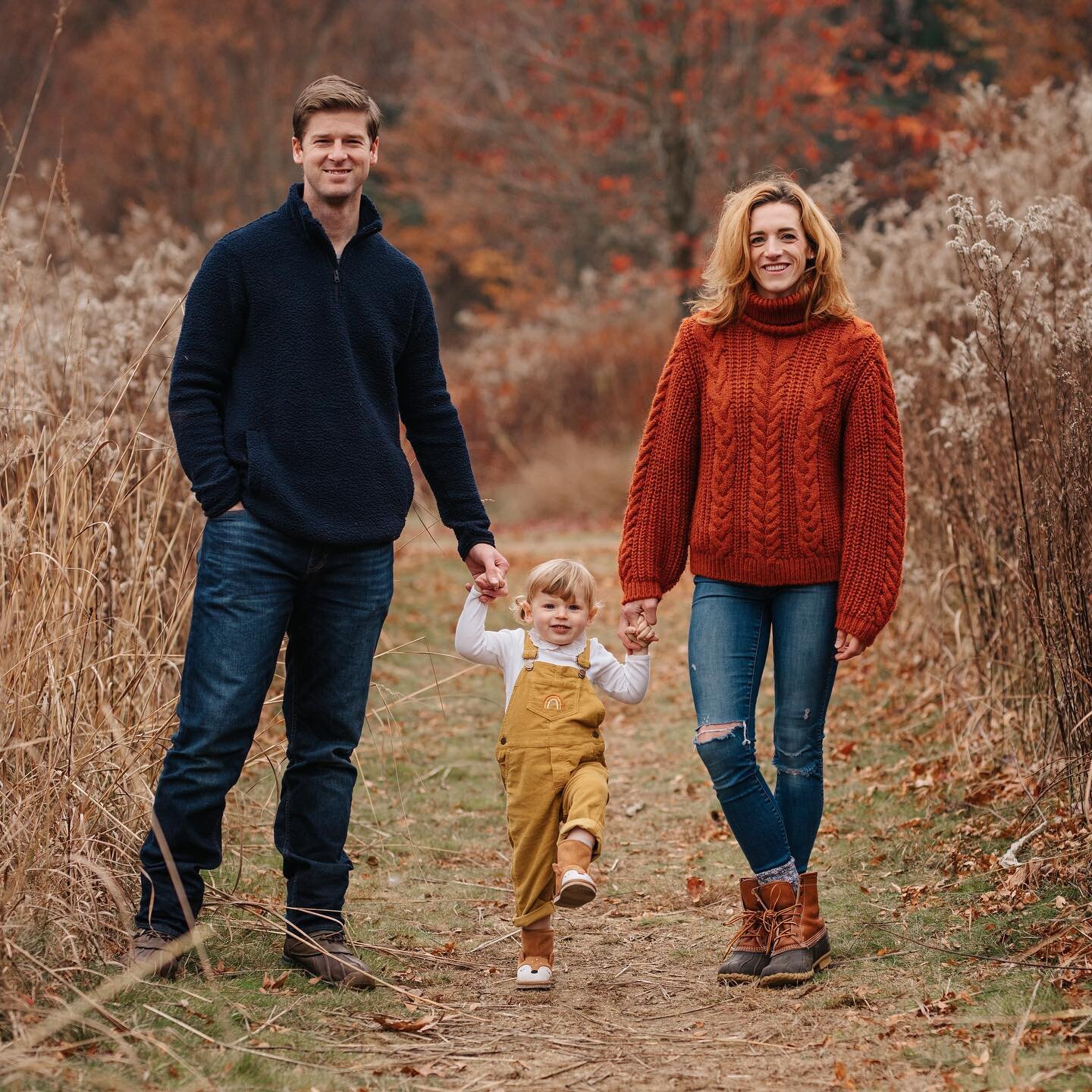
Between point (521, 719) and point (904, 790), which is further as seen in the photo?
point (904, 790)

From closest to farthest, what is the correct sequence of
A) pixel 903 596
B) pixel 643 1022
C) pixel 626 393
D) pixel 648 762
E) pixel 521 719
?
pixel 643 1022 → pixel 521 719 → pixel 648 762 → pixel 903 596 → pixel 626 393

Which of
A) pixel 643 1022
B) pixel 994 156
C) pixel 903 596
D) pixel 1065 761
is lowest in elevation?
pixel 643 1022

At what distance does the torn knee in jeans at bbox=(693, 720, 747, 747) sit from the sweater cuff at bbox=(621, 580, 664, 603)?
1.27 feet

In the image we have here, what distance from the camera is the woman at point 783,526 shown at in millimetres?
3650

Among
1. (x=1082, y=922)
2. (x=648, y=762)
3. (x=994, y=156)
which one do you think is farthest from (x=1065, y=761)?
(x=994, y=156)

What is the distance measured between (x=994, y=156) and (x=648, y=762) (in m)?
3.82

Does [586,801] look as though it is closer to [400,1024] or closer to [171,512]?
[400,1024]

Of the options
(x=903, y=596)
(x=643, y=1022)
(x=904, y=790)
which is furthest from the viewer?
(x=903, y=596)

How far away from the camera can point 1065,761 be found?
14.2ft

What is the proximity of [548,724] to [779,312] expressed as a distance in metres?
1.22

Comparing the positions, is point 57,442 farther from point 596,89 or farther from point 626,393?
point 596,89

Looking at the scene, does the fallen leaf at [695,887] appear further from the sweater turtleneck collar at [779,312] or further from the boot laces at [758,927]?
the sweater turtleneck collar at [779,312]

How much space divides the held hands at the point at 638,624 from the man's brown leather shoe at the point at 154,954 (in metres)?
1.36

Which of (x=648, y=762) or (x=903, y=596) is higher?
(x=903, y=596)
